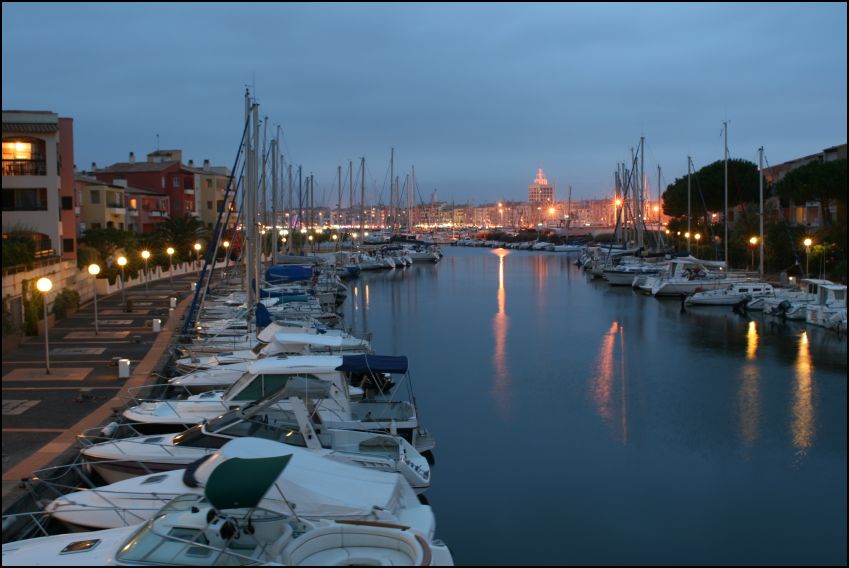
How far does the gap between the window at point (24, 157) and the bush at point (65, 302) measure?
783cm

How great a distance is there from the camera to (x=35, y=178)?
3694cm

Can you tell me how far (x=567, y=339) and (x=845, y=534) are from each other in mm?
20609

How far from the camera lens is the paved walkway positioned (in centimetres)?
1377

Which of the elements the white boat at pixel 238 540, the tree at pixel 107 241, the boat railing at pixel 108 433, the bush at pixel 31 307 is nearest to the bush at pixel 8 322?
the bush at pixel 31 307

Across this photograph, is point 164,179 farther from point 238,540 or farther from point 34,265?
point 238,540

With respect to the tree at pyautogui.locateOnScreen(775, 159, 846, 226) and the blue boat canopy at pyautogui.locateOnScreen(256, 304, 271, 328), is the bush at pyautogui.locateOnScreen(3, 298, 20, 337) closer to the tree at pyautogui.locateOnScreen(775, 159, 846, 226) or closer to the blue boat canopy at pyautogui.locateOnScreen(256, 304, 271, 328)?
the blue boat canopy at pyautogui.locateOnScreen(256, 304, 271, 328)

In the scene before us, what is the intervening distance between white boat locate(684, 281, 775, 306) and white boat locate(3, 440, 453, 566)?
115 feet

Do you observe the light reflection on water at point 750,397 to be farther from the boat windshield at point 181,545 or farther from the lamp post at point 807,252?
the boat windshield at point 181,545

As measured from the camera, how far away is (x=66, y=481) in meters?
12.7

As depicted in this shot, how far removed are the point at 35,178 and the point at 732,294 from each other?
34984 mm

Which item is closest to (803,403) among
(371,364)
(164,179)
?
(371,364)

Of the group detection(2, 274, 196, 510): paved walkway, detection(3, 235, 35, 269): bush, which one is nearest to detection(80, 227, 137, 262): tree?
detection(2, 274, 196, 510): paved walkway

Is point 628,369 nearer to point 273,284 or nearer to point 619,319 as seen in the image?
point 619,319

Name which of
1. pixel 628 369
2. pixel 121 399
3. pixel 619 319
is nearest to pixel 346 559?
pixel 121 399
